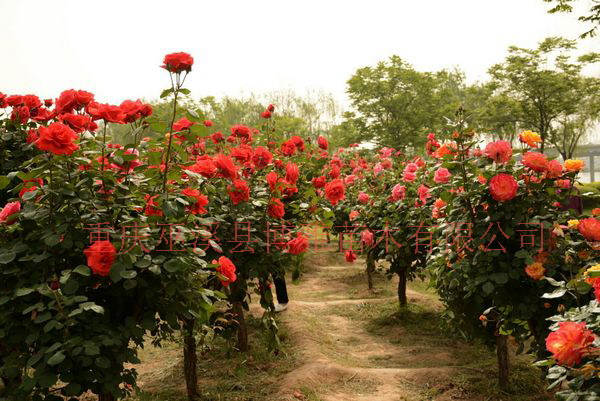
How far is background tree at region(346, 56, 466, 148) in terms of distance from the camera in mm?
23594

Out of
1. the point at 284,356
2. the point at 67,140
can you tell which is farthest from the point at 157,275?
the point at 284,356

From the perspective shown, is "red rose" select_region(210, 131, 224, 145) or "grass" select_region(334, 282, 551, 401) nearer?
"grass" select_region(334, 282, 551, 401)

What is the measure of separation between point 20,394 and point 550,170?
267 cm

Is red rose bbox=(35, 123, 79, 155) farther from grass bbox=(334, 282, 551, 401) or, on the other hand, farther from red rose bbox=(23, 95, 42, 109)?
grass bbox=(334, 282, 551, 401)

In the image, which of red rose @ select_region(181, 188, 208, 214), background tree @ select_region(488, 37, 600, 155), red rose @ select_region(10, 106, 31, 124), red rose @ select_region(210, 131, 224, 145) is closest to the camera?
red rose @ select_region(181, 188, 208, 214)

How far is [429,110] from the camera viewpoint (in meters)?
23.6

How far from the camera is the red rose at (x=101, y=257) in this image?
1.84 metres

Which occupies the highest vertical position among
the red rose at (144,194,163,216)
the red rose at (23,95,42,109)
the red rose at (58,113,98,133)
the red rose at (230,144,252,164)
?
the red rose at (23,95,42,109)

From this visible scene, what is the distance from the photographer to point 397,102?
A: 23.7 metres

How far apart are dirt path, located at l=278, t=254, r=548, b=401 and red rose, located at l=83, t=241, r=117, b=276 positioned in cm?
209

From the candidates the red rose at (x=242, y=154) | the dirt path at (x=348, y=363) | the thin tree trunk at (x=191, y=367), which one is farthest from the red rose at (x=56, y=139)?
the thin tree trunk at (x=191, y=367)

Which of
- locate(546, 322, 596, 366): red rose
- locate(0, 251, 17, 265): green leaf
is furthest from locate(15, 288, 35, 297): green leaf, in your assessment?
locate(546, 322, 596, 366): red rose

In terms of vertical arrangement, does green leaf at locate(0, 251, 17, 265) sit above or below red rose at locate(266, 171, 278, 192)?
below

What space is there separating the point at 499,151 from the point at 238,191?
57.1 inches
